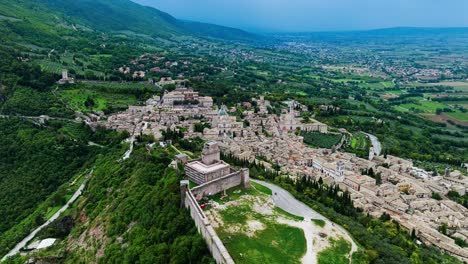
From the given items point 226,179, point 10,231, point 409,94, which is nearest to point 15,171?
point 10,231

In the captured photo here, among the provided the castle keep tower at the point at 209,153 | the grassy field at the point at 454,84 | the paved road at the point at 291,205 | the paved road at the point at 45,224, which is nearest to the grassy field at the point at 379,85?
the grassy field at the point at 454,84


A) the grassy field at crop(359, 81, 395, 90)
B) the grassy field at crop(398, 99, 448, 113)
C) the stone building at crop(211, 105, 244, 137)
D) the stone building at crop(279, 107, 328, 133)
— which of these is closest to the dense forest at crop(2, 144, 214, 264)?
the stone building at crop(211, 105, 244, 137)

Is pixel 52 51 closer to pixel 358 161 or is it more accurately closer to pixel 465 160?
pixel 358 161

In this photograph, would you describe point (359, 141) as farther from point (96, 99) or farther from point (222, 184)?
point (96, 99)

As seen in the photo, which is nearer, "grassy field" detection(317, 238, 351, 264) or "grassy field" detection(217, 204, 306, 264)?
"grassy field" detection(217, 204, 306, 264)

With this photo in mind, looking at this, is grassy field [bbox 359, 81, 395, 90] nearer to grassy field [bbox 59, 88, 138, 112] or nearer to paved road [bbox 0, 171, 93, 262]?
grassy field [bbox 59, 88, 138, 112]

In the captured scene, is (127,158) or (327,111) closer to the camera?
(127,158)

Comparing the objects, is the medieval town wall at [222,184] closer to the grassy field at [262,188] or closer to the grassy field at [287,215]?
the grassy field at [262,188]
